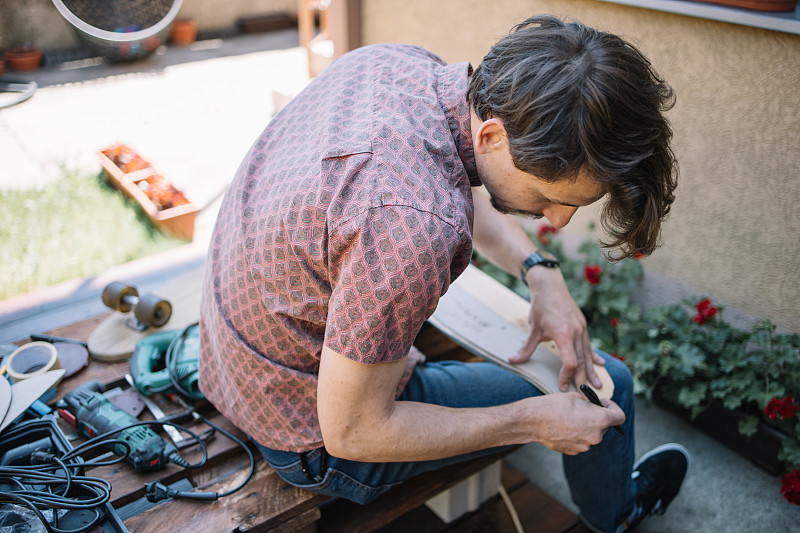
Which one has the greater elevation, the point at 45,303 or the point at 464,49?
the point at 464,49

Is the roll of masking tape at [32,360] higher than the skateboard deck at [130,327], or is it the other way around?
the roll of masking tape at [32,360]

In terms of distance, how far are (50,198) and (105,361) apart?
223cm

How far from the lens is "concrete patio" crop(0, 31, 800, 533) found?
6.68ft

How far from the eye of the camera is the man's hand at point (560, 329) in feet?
5.02

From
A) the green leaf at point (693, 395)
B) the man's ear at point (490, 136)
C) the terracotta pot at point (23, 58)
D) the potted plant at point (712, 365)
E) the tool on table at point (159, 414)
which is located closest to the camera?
the man's ear at point (490, 136)

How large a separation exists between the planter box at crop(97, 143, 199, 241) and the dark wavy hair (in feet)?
7.61

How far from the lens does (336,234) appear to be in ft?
3.26

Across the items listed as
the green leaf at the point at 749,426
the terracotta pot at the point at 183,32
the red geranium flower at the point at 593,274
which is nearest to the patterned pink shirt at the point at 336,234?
the red geranium flower at the point at 593,274

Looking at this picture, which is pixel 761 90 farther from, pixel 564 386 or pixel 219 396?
pixel 219 396

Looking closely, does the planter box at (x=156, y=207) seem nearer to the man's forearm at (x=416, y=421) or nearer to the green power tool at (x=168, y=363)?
the green power tool at (x=168, y=363)

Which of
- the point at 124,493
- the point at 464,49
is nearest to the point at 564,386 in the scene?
the point at 124,493

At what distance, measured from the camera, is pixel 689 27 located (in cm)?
216

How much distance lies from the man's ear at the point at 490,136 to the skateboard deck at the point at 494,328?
2.08 ft

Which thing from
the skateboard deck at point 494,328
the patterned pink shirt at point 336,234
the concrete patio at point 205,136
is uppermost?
the patterned pink shirt at point 336,234
